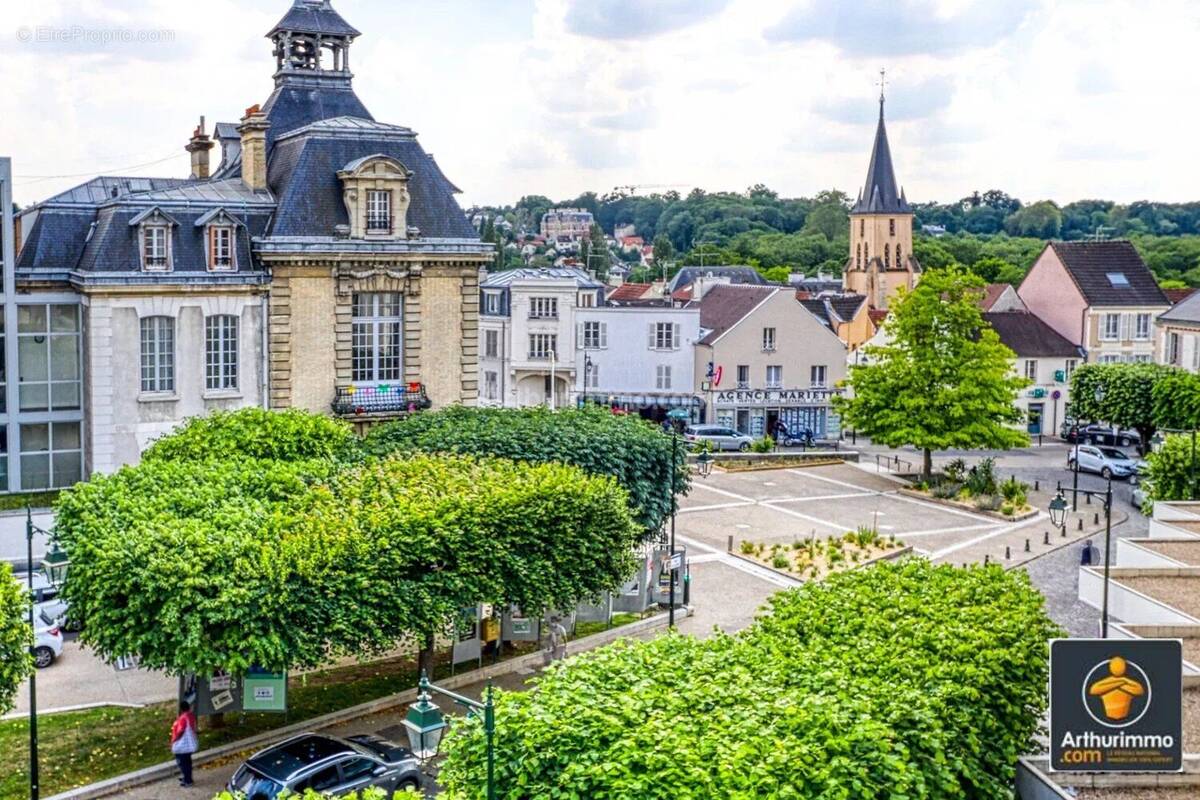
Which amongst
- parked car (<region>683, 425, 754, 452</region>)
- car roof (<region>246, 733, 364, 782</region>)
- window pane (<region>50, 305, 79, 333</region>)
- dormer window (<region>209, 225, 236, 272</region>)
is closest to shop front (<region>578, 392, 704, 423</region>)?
parked car (<region>683, 425, 754, 452</region>)

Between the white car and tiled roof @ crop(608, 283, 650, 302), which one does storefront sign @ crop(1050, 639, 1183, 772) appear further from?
tiled roof @ crop(608, 283, 650, 302)

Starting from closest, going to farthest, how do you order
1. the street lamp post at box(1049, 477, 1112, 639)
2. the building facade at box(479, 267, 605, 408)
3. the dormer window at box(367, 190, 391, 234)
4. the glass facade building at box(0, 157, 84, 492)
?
the street lamp post at box(1049, 477, 1112, 639)
the glass facade building at box(0, 157, 84, 492)
the dormer window at box(367, 190, 391, 234)
the building facade at box(479, 267, 605, 408)

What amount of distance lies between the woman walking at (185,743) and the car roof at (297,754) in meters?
1.73

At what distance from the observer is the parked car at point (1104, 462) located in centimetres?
5684

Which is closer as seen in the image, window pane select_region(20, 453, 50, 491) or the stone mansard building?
the stone mansard building

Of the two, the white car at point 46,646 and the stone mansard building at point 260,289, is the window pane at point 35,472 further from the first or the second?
the white car at point 46,646

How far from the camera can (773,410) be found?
219 ft

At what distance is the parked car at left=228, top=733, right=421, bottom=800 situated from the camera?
68.2 feet

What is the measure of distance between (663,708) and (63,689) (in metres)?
16.9

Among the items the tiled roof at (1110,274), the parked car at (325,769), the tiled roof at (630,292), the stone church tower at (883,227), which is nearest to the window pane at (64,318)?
the parked car at (325,769)

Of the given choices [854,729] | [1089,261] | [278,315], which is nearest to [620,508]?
[854,729]

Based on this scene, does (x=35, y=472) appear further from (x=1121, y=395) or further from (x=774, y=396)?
(x=1121, y=395)

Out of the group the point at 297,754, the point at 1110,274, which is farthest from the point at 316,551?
the point at 1110,274

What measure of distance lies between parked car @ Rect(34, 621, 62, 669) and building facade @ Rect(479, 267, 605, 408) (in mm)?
35763
